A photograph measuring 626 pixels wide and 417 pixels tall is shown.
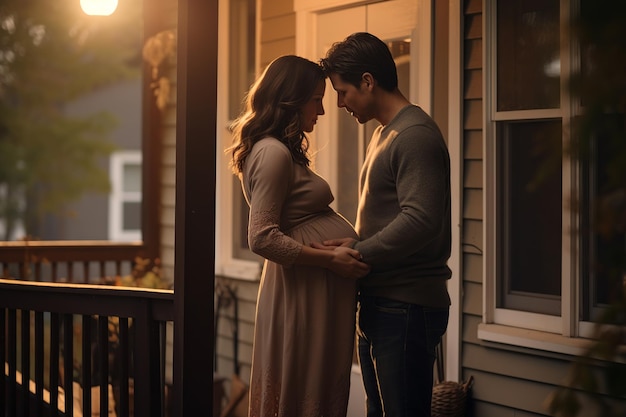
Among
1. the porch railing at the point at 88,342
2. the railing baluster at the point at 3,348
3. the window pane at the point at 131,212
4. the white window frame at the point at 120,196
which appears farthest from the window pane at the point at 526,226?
the window pane at the point at 131,212

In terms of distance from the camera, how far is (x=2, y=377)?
500 cm

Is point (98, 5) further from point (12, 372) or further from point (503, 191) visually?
point (503, 191)

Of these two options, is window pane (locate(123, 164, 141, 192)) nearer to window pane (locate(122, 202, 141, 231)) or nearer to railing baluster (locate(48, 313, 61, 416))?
window pane (locate(122, 202, 141, 231))

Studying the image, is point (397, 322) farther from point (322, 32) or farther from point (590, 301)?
point (322, 32)

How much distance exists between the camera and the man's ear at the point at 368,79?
3512mm

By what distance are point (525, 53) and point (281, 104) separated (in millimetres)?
1445

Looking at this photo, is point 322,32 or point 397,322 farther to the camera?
point 322,32

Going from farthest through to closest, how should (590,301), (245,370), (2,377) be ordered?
1. (245,370)
2. (2,377)
3. (590,301)

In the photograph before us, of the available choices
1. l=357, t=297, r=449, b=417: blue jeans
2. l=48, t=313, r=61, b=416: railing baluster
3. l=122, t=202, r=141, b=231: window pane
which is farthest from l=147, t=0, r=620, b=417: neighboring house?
l=122, t=202, r=141, b=231: window pane

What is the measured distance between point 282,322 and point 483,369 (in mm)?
1465

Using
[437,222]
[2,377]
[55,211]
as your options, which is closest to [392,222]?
[437,222]

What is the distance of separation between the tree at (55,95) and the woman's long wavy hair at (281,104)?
13.9m

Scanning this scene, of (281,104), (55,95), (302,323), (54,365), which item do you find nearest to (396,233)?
(302,323)

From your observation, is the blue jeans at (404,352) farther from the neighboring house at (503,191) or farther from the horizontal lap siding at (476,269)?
the horizontal lap siding at (476,269)
